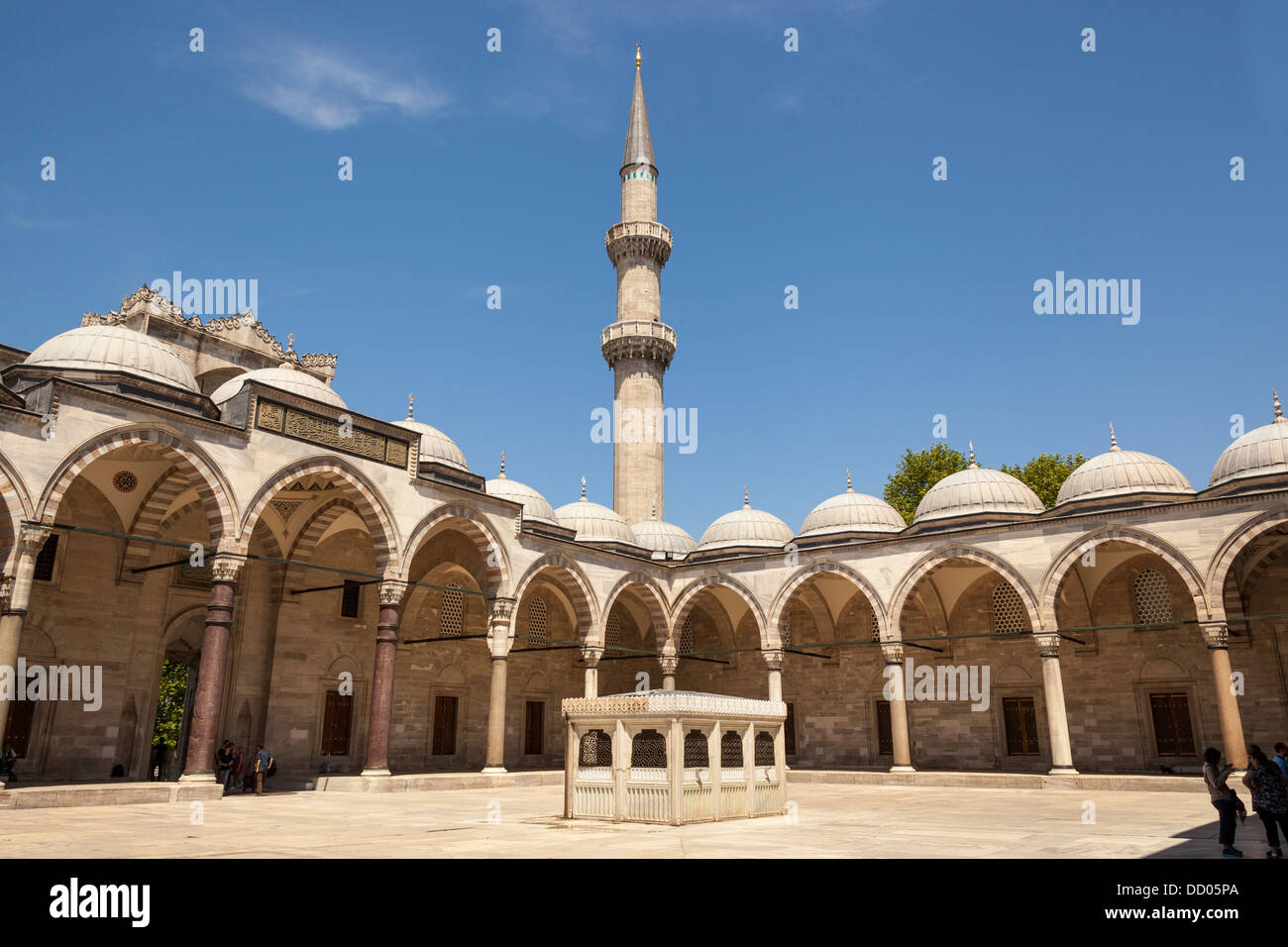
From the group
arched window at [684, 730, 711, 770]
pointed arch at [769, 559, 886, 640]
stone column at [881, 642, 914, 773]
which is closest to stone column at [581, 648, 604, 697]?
pointed arch at [769, 559, 886, 640]

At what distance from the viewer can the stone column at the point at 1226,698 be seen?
1575cm

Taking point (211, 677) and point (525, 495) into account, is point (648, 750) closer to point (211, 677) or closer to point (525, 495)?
point (211, 677)

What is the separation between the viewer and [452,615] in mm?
22500

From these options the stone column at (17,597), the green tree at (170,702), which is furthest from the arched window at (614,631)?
the green tree at (170,702)

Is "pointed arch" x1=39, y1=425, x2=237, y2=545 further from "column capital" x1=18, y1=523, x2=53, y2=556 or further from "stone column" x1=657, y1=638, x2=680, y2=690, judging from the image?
"stone column" x1=657, y1=638, x2=680, y2=690

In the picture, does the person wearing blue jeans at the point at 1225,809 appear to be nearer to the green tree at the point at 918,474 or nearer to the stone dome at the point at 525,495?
the stone dome at the point at 525,495

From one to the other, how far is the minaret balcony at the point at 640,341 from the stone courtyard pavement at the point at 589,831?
17.7 m

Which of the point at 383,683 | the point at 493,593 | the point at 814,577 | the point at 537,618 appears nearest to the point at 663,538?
Result: the point at 537,618

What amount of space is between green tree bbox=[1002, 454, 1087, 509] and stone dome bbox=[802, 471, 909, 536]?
332 inches

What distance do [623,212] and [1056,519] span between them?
18639 mm

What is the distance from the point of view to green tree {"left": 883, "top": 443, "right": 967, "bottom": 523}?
33.1 m

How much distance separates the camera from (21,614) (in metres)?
12.1

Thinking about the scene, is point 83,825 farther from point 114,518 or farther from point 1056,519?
point 1056,519
